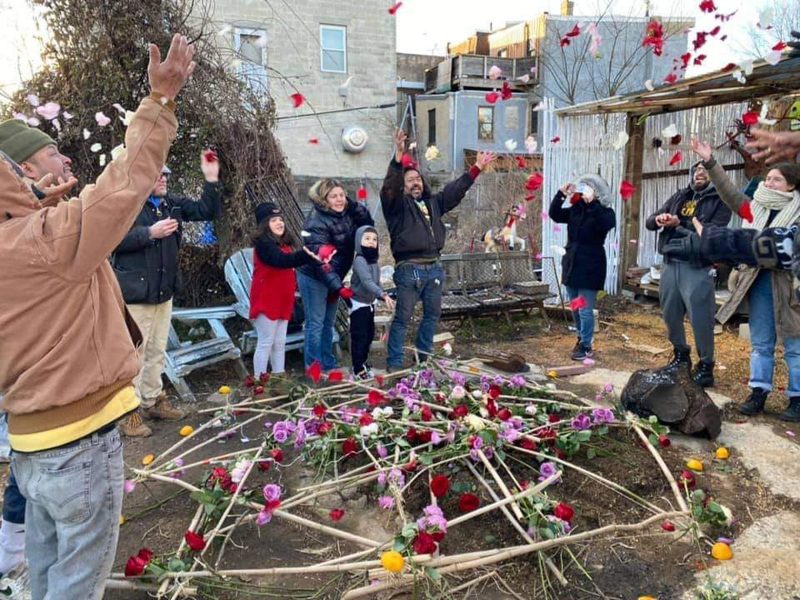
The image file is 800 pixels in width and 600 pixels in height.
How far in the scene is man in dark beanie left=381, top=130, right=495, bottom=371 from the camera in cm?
509

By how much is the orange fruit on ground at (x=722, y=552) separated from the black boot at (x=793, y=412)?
2.24 meters

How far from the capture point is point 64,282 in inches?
67.0

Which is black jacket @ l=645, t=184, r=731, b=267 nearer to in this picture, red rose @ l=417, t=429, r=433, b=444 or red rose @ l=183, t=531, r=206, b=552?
red rose @ l=417, t=429, r=433, b=444

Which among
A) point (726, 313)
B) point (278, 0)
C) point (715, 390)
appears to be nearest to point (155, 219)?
point (726, 313)

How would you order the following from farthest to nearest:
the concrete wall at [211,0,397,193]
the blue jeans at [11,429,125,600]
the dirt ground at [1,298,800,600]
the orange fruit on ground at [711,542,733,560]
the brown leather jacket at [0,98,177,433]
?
the concrete wall at [211,0,397,193], the orange fruit on ground at [711,542,733,560], the dirt ground at [1,298,800,600], the blue jeans at [11,429,125,600], the brown leather jacket at [0,98,177,433]

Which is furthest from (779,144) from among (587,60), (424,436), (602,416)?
(587,60)

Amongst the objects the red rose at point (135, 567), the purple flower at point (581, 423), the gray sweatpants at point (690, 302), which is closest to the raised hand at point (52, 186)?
the red rose at point (135, 567)

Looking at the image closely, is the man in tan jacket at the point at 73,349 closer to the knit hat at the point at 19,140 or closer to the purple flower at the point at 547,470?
the knit hat at the point at 19,140

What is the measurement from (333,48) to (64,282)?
→ 16575 mm

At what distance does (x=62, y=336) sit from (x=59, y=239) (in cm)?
30

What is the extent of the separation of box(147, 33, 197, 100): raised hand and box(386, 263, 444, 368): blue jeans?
11.6 ft

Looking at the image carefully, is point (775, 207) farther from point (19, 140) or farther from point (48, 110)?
point (48, 110)

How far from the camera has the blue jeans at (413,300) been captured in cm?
524

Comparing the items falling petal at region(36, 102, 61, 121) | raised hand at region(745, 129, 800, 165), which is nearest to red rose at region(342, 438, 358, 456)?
raised hand at region(745, 129, 800, 165)
